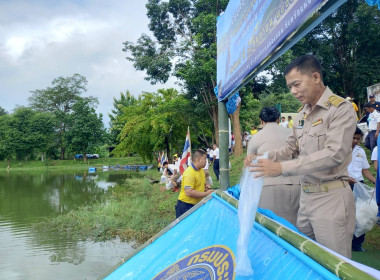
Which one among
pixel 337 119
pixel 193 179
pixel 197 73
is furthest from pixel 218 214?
pixel 197 73

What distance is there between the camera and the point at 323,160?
1.54 m

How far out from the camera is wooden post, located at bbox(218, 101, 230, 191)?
4027 mm

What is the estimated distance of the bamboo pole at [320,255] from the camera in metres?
0.95

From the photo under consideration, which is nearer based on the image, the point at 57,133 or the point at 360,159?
the point at 360,159

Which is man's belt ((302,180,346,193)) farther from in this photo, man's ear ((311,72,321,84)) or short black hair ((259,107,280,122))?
short black hair ((259,107,280,122))

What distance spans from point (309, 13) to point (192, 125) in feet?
66.0

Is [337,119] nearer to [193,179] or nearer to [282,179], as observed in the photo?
[282,179]

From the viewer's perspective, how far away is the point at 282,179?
2.71m

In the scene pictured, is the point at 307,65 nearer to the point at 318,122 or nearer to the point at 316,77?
the point at 316,77

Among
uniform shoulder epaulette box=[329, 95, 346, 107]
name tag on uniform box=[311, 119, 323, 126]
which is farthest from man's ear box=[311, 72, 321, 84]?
name tag on uniform box=[311, 119, 323, 126]

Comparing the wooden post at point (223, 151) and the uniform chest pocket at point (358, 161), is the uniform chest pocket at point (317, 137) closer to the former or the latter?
the wooden post at point (223, 151)

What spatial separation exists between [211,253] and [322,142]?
0.87m

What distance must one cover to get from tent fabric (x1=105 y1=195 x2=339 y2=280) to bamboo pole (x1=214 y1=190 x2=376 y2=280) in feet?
0.06

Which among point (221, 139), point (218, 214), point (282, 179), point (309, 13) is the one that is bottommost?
point (218, 214)
